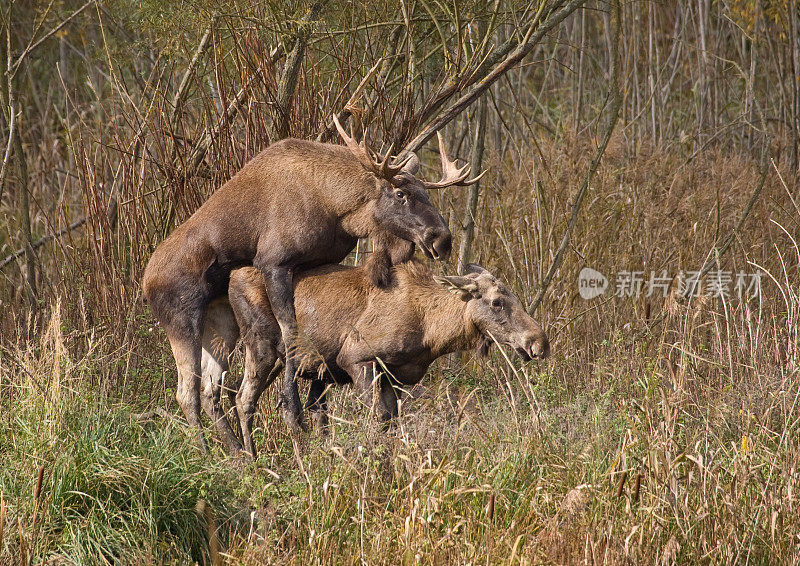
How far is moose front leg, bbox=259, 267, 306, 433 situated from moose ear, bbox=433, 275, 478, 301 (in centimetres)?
78

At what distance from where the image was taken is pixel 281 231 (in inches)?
187

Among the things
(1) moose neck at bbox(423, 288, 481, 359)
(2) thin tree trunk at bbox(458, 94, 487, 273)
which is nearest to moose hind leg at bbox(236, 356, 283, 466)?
(1) moose neck at bbox(423, 288, 481, 359)

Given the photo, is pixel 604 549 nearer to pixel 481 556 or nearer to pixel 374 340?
pixel 481 556

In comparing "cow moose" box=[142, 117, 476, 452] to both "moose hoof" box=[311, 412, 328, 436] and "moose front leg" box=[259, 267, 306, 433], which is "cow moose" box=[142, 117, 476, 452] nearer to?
"moose front leg" box=[259, 267, 306, 433]

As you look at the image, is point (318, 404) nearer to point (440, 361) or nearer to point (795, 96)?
point (440, 361)

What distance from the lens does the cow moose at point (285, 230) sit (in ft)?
15.6

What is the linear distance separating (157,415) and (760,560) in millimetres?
3322

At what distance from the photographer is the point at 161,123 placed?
606 centimetres

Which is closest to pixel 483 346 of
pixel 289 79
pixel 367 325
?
pixel 367 325

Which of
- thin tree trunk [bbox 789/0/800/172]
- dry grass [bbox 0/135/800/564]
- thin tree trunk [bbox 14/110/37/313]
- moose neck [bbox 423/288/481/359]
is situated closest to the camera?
dry grass [bbox 0/135/800/564]

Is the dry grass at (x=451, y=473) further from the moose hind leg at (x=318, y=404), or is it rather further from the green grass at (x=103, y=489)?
the moose hind leg at (x=318, y=404)

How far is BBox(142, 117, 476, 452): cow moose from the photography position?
4.75 m

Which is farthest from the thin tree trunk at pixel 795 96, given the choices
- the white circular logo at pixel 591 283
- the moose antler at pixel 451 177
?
the moose antler at pixel 451 177

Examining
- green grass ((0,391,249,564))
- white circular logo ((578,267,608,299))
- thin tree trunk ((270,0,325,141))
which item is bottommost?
white circular logo ((578,267,608,299))
